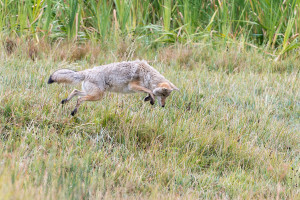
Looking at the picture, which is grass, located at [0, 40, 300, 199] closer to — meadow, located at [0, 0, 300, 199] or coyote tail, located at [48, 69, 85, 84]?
meadow, located at [0, 0, 300, 199]

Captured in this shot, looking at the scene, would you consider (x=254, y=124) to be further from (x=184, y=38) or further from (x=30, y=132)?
(x=184, y=38)

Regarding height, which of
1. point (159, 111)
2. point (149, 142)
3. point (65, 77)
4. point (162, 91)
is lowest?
point (149, 142)

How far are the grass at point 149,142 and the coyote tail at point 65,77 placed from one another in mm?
350

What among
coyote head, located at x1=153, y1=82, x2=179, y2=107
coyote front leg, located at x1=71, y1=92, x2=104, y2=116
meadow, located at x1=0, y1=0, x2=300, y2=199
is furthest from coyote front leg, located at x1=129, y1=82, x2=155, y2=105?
coyote front leg, located at x1=71, y1=92, x2=104, y2=116

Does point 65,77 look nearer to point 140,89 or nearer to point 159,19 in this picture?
point 140,89

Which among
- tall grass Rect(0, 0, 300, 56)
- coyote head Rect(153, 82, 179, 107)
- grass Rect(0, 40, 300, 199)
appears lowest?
grass Rect(0, 40, 300, 199)

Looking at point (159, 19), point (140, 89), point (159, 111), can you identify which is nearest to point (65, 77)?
point (140, 89)

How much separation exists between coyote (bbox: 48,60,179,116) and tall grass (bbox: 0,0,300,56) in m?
3.77

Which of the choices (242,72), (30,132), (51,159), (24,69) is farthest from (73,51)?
(51,159)

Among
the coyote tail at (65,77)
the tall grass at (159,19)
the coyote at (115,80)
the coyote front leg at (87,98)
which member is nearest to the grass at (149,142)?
the coyote front leg at (87,98)

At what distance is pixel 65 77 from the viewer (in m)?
5.84

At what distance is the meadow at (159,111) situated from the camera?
4.54 meters

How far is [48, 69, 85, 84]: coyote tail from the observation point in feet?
18.9

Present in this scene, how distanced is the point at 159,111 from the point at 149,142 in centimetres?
93
